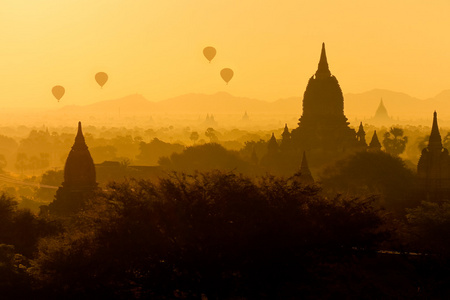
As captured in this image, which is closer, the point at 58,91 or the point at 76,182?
the point at 76,182

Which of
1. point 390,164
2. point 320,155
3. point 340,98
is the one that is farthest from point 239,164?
point 390,164

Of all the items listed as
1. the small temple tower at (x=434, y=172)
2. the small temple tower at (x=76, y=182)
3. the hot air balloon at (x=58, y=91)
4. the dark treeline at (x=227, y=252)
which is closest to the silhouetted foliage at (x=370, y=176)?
the small temple tower at (x=434, y=172)

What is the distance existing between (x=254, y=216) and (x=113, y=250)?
5.24 m

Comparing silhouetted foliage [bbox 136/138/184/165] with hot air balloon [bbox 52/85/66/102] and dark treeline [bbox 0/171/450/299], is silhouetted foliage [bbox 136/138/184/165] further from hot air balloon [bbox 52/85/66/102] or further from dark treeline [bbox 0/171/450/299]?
dark treeline [bbox 0/171/450/299]

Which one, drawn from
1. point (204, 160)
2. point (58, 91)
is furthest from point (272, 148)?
point (58, 91)

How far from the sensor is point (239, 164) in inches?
3691

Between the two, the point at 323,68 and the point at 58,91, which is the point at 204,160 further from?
the point at 58,91

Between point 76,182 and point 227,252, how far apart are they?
2998 cm

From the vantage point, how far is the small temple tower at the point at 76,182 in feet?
181

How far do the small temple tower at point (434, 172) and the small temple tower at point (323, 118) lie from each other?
30.4 metres

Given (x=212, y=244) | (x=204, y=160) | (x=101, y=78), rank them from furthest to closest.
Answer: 1. (x=101, y=78)
2. (x=204, y=160)
3. (x=212, y=244)

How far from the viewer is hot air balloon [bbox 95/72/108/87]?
16255 cm

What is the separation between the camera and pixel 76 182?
5569 centimetres

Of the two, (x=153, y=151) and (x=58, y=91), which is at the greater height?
(x=58, y=91)
